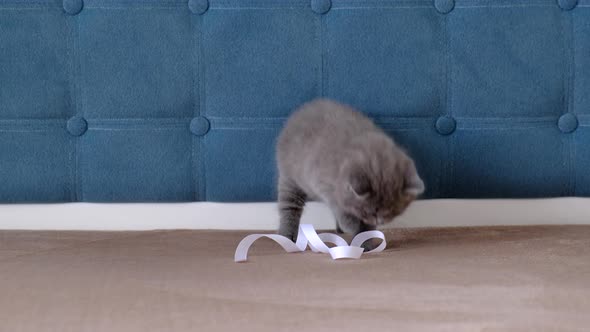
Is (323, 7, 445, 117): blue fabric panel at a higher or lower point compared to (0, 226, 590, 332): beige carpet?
higher

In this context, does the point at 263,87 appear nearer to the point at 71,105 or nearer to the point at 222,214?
the point at 222,214

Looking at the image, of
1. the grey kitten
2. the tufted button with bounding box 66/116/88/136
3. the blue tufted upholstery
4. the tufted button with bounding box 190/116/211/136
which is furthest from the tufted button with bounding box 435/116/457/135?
Result: the tufted button with bounding box 66/116/88/136

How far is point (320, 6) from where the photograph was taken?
1613 millimetres

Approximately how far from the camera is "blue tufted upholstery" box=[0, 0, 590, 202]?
1.61 metres

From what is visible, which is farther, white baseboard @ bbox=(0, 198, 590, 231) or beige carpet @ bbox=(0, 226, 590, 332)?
white baseboard @ bbox=(0, 198, 590, 231)

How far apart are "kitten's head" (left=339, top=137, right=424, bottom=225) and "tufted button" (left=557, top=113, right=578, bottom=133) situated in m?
0.48

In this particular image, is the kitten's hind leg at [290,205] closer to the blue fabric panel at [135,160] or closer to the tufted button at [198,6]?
the blue fabric panel at [135,160]

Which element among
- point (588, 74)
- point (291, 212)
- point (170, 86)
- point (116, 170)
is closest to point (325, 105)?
point (291, 212)

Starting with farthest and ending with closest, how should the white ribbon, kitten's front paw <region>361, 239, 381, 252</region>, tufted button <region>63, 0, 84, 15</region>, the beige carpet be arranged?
tufted button <region>63, 0, 84, 15</region>
kitten's front paw <region>361, 239, 381, 252</region>
the white ribbon
the beige carpet

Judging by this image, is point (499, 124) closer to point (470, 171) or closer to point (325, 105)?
point (470, 171)

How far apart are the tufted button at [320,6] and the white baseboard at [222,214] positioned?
50cm

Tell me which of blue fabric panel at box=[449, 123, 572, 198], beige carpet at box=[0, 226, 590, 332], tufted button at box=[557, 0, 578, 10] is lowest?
beige carpet at box=[0, 226, 590, 332]

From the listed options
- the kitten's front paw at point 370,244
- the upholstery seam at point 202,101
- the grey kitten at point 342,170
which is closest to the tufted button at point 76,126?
the upholstery seam at point 202,101

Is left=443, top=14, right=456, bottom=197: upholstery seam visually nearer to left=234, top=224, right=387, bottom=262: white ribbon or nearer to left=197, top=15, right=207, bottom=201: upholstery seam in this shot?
left=234, top=224, right=387, bottom=262: white ribbon
